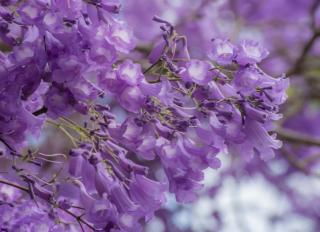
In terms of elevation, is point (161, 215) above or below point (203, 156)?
below

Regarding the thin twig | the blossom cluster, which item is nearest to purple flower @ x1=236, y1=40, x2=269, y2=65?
the blossom cluster

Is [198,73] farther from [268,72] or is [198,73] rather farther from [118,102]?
[268,72]

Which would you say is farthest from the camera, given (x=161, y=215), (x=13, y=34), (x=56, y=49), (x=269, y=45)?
(x=269, y=45)

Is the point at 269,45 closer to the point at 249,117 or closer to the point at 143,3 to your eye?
the point at 143,3

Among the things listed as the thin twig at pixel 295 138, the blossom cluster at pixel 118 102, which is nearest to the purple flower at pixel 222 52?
the blossom cluster at pixel 118 102

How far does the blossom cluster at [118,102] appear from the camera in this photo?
3.43 ft

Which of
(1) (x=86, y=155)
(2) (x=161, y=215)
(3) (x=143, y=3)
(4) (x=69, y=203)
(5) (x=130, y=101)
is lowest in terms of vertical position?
(2) (x=161, y=215)

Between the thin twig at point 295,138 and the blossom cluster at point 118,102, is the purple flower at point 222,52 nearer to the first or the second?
the blossom cluster at point 118,102

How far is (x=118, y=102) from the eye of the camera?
1.08 meters

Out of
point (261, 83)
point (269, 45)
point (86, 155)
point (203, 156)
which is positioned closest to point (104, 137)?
point (86, 155)

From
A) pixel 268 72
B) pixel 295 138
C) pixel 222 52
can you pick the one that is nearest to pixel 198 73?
pixel 222 52

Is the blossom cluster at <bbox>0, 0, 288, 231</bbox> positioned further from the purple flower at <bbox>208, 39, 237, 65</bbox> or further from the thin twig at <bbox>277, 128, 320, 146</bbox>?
the thin twig at <bbox>277, 128, 320, 146</bbox>

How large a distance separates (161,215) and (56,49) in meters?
2.83

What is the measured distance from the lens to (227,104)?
109cm
